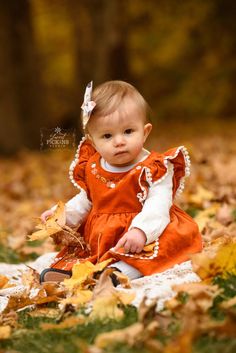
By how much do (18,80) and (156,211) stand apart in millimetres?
10727

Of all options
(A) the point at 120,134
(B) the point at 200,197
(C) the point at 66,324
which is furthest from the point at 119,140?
(B) the point at 200,197

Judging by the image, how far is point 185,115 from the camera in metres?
22.6

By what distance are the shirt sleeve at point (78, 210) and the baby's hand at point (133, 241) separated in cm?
52

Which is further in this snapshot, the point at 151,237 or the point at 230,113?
the point at 230,113

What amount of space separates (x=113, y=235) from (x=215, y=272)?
0.74 m

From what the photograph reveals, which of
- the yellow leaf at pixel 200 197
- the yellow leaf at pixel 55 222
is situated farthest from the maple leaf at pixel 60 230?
the yellow leaf at pixel 200 197

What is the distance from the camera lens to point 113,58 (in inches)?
620

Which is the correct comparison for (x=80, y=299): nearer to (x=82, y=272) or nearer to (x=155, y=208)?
(x=82, y=272)

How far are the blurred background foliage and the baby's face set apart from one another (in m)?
9.73

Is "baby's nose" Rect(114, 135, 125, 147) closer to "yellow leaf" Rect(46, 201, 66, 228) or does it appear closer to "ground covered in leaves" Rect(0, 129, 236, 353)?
"yellow leaf" Rect(46, 201, 66, 228)

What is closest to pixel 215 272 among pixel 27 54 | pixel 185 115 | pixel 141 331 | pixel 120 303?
pixel 120 303

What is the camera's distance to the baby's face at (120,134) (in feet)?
10.4

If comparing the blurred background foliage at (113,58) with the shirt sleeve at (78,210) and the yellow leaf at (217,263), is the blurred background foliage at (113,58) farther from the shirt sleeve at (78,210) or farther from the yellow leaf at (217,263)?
the yellow leaf at (217,263)

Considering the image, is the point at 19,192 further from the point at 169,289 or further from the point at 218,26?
the point at 218,26
